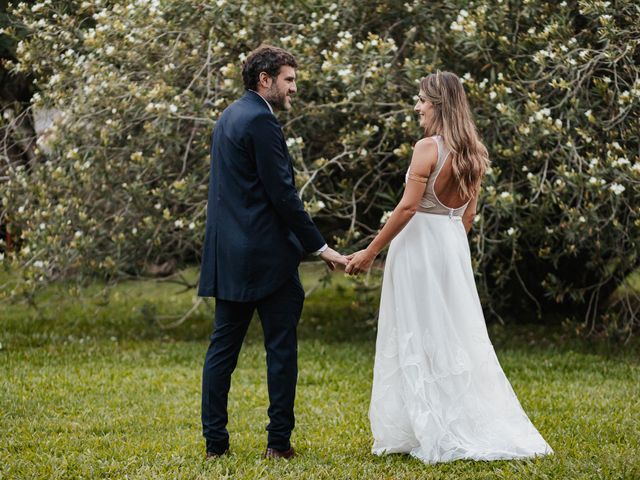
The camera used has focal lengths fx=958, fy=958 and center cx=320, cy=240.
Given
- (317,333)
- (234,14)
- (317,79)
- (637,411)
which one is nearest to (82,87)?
(234,14)

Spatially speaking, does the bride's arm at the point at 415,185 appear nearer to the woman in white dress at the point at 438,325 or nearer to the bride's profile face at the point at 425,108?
the woman in white dress at the point at 438,325

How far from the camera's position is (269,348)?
4793 millimetres

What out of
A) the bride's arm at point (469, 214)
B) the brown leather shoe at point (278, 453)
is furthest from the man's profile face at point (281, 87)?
the brown leather shoe at point (278, 453)

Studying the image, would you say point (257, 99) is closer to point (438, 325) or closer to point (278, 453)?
point (438, 325)

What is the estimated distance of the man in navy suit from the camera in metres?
4.58

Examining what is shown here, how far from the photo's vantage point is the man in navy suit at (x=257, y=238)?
4.58m

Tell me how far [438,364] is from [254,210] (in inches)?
48.5

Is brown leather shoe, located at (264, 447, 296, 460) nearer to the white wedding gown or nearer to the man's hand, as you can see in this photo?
the white wedding gown

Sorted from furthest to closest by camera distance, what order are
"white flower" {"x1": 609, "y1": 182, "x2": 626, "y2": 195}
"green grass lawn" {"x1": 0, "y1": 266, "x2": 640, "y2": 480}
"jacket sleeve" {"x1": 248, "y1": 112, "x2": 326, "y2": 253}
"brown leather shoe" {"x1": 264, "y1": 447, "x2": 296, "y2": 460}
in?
"white flower" {"x1": 609, "y1": 182, "x2": 626, "y2": 195} < "brown leather shoe" {"x1": 264, "y1": 447, "x2": 296, "y2": 460} < "green grass lawn" {"x1": 0, "y1": 266, "x2": 640, "y2": 480} < "jacket sleeve" {"x1": 248, "y1": 112, "x2": 326, "y2": 253}

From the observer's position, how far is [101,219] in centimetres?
888

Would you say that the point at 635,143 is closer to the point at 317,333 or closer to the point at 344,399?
the point at 344,399

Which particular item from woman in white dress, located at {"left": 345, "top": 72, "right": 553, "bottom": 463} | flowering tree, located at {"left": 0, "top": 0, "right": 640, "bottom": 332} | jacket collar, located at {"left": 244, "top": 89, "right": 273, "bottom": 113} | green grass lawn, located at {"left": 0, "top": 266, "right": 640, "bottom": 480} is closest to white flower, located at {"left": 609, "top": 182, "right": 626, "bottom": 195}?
flowering tree, located at {"left": 0, "top": 0, "right": 640, "bottom": 332}

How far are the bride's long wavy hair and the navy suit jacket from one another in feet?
2.63

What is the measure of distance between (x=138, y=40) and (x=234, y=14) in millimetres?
868
